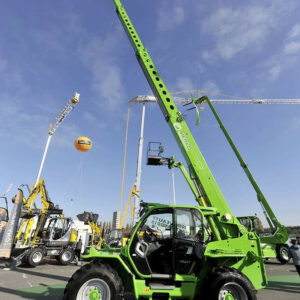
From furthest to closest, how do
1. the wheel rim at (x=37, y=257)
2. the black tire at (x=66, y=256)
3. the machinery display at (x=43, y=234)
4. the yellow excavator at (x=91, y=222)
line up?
the yellow excavator at (x=91, y=222)
the black tire at (x=66, y=256)
the machinery display at (x=43, y=234)
the wheel rim at (x=37, y=257)

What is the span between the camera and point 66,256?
13.5m

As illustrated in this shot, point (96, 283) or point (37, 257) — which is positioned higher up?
point (37, 257)

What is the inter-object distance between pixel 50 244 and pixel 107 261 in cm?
1024

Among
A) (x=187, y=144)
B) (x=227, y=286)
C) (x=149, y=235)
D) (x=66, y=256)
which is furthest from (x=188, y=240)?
(x=66, y=256)

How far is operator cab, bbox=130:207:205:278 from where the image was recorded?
5.08 m

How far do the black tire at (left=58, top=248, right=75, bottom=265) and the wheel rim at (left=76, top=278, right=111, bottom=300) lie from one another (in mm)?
10051

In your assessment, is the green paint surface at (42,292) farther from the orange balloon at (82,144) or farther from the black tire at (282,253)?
the black tire at (282,253)

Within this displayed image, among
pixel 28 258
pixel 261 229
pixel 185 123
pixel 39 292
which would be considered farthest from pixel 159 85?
pixel 261 229

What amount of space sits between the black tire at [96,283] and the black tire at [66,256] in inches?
395

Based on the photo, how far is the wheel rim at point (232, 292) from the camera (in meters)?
4.75

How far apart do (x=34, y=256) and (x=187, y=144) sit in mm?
10651

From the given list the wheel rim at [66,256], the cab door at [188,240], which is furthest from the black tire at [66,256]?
the cab door at [188,240]

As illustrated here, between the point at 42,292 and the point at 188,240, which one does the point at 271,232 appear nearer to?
the point at 188,240

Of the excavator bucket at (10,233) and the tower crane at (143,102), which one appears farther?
the tower crane at (143,102)
